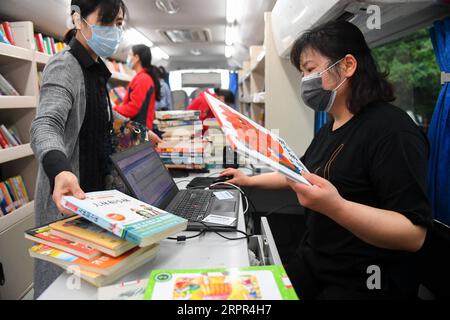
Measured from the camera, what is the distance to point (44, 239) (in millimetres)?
757

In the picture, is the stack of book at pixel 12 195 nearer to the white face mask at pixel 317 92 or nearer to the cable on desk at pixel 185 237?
the cable on desk at pixel 185 237

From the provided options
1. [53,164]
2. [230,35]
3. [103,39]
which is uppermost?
[230,35]

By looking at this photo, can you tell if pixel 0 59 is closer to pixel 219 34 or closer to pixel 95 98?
pixel 95 98

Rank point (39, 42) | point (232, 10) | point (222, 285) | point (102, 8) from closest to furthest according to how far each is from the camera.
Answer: point (222, 285), point (102, 8), point (39, 42), point (232, 10)

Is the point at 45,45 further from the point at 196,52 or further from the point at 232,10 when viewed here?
the point at 196,52

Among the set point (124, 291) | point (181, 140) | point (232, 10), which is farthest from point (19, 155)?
point (232, 10)

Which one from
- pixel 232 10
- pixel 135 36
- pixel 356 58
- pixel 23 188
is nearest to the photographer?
pixel 356 58

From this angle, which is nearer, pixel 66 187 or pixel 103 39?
pixel 66 187

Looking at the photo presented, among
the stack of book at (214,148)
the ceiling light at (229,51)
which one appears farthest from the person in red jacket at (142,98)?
the ceiling light at (229,51)

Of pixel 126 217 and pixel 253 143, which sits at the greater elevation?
pixel 253 143

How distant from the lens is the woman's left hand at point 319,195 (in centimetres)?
76

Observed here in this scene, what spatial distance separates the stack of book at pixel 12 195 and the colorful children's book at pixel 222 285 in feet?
6.18

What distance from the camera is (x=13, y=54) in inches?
78.6

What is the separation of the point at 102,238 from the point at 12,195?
1875 mm
